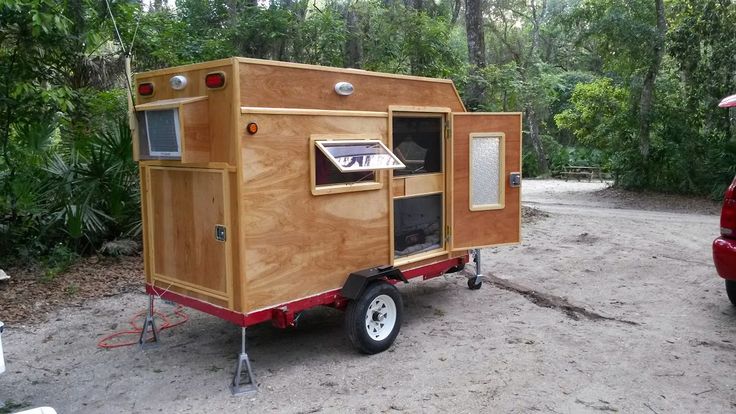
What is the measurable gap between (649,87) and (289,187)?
14403 millimetres

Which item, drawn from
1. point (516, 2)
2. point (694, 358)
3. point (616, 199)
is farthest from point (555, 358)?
point (516, 2)

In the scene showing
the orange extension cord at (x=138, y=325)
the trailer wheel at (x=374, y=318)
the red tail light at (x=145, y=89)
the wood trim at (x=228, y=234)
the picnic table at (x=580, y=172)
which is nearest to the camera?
the wood trim at (x=228, y=234)

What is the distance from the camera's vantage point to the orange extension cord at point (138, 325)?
18.8 feet

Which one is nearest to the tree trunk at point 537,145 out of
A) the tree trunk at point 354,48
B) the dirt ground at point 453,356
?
the tree trunk at point 354,48

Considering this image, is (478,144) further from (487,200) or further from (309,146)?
(309,146)

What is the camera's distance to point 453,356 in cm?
525

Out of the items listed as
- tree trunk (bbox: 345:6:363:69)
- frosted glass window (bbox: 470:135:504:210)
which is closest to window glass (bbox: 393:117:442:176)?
frosted glass window (bbox: 470:135:504:210)

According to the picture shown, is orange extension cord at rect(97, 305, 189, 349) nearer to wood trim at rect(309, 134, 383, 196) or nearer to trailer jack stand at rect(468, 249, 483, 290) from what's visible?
wood trim at rect(309, 134, 383, 196)

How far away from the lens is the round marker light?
487 centimetres

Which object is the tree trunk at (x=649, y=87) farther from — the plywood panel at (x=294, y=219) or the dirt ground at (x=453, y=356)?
the plywood panel at (x=294, y=219)

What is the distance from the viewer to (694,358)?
5.16 metres

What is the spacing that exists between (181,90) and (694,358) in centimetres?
466

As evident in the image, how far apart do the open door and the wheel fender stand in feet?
4.10

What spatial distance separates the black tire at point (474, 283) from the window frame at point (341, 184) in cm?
248
